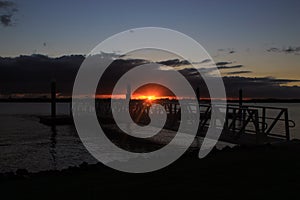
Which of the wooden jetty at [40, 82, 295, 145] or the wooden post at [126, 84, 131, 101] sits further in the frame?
the wooden post at [126, 84, 131, 101]

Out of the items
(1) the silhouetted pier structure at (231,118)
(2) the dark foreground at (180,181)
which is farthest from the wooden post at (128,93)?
(2) the dark foreground at (180,181)

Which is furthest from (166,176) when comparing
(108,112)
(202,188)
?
(108,112)

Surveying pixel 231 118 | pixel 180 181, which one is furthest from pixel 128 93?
pixel 180 181

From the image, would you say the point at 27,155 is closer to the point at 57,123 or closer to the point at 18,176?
the point at 18,176

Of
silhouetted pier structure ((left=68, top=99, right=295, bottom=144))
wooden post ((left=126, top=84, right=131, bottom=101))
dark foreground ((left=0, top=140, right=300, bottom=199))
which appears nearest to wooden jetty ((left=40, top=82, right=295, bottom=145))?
silhouetted pier structure ((left=68, top=99, right=295, bottom=144))

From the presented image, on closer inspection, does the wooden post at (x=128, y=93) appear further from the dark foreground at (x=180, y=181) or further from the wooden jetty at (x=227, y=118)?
the dark foreground at (x=180, y=181)

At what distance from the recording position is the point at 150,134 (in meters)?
23.9

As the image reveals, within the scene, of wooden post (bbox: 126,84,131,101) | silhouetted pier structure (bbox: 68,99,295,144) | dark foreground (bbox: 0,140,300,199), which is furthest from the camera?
wooden post (bbox: 126,84,131,101)

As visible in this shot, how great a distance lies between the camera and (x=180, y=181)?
686cm

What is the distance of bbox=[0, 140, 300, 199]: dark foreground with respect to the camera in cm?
589

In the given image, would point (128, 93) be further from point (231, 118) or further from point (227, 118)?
point (227, 118)

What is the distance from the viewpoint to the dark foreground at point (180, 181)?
232 inches

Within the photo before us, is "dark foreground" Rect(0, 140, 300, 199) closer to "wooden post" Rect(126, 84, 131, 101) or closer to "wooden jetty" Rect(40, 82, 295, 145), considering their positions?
"wooden jetty" Rect(40, 82, 295, 145)

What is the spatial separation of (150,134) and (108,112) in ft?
59.6
